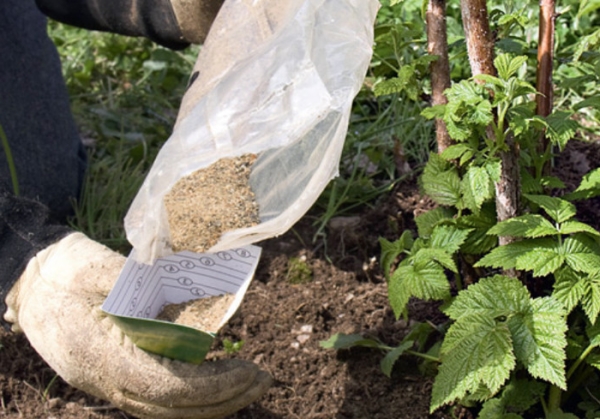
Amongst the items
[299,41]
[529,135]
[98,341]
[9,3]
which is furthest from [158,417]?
[9,3]

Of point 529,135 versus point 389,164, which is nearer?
point 529,135

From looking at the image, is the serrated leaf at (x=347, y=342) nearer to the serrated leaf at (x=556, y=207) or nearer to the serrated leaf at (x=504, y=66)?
the serrated leaf at (x=556, y=207)

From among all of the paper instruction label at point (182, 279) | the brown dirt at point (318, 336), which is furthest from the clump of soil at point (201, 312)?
the brown dirt at point (318, 336)

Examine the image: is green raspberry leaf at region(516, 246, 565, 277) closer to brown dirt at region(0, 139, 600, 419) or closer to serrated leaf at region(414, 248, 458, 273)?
serrated leaf at region(414, 248, 458, 273)

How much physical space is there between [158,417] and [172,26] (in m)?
1.00

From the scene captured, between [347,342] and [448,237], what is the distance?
0.40 m

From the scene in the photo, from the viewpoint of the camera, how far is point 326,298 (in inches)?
82.0

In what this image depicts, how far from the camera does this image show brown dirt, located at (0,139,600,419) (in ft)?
5.90

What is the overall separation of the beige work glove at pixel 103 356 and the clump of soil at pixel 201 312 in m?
0.09

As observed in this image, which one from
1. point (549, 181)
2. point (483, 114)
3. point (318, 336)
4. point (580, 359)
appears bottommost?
point (318, 336)

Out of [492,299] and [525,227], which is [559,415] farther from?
[525,227]

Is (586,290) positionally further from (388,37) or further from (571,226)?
(388,37)

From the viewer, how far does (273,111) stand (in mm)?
1550

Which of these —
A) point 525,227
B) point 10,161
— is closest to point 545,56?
point 525,227
